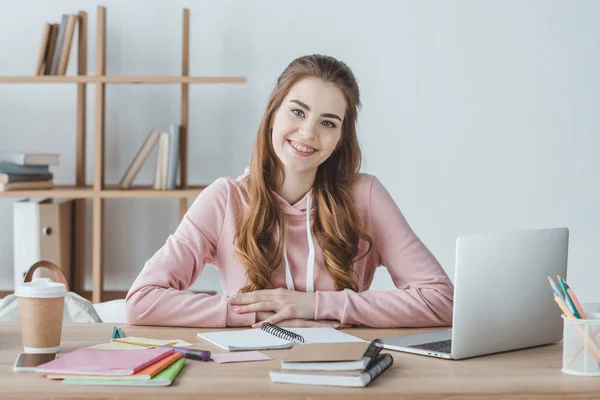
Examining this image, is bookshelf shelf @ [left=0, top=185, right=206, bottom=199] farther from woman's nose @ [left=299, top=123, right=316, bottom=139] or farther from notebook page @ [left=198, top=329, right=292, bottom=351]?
notebook page @ [left=198, top=329, right=292, bottom=351]

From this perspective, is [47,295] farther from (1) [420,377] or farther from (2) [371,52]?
(2) [371,52]

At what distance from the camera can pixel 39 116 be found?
3666 millimetres

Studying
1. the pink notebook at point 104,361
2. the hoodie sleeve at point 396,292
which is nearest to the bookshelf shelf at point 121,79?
the hoodie sleeve at point 396,292

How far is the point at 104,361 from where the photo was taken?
127 cm

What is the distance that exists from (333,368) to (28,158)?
2523mm

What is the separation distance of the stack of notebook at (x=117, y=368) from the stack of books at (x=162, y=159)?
214 centimetres

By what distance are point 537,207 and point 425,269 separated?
200cm

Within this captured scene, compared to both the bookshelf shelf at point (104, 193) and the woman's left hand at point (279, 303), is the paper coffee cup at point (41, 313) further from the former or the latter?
the bookshelf shelf at point (104, 193)

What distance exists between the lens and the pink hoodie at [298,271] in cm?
172

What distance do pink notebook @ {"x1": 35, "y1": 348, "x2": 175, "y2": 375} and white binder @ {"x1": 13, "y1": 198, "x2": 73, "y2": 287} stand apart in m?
2.13

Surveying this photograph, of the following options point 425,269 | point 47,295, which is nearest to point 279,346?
point 47,295

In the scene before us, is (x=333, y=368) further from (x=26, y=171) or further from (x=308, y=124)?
(x=26, y=171)

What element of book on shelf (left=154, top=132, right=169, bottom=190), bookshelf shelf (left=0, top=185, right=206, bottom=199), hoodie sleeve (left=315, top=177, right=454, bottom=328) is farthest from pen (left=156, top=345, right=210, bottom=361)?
book on shelf (left=154, top=132, right=169, bottom=190)

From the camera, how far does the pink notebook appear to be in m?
1.23
